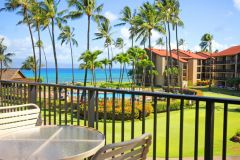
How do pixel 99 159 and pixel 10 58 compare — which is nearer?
pixel 99 159

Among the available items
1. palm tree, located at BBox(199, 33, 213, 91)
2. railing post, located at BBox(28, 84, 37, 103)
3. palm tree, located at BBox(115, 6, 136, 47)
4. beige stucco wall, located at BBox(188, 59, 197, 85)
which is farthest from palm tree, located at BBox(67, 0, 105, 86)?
palm tree, located at BBox(199, 33, 213, 91)

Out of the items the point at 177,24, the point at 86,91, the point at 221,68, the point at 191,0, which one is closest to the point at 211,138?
the point at 86,91

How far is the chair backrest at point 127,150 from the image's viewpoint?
5.81 feet

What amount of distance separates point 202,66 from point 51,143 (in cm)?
7028

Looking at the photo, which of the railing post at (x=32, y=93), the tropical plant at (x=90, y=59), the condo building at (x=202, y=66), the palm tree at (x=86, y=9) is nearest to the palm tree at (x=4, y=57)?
the palm tree at (x=86, y=9)

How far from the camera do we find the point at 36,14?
126ft

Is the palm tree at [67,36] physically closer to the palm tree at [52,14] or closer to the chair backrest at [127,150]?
the palm tree at [52,14]

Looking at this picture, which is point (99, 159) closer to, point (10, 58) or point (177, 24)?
point (177, 24)

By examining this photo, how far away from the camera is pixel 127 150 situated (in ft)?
6.07

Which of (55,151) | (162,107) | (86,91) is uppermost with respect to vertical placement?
(86,91)

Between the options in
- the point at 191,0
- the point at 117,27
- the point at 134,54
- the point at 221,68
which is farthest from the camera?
the point at 191,0

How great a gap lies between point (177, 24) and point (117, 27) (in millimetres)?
11822

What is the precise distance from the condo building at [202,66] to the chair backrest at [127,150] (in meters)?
59.0

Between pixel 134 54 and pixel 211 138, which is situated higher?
pixel 134 54
